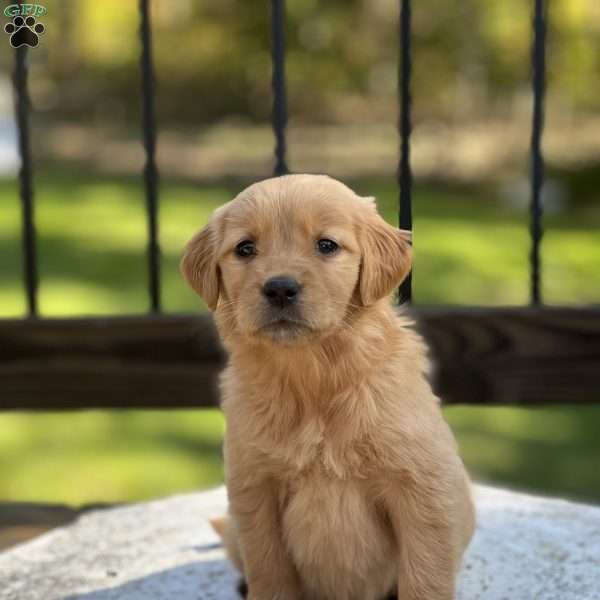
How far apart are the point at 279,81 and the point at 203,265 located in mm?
997

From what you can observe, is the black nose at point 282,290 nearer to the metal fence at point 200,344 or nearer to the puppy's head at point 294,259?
the puppy's head at point 294,259

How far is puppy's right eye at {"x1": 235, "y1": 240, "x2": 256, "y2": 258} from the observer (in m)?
2.26

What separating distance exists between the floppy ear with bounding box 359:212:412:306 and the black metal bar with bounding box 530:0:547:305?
1.07 m

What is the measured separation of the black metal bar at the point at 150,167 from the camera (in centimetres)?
329

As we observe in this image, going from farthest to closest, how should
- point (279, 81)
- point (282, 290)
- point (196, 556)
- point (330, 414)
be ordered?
1. point (279, 81)
2. point (196, 556)
3. point (330, 414)
4. point (282, 290)

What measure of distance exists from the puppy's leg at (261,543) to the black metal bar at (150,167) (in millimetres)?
1099

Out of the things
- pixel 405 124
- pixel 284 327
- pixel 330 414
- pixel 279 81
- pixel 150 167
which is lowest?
pixel 330 414

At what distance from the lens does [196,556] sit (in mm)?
3057

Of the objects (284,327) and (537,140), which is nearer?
(284,327)

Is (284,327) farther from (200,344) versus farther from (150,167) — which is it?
(150,167)

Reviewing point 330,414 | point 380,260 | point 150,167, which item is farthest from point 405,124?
point 330,414

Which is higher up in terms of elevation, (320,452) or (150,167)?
(150,167)

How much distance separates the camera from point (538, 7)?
10.6 ft

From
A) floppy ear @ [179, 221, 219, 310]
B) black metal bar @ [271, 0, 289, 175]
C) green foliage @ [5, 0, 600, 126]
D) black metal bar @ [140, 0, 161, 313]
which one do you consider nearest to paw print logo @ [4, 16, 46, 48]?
black metal bar @ [140, 0, 161, 313]
